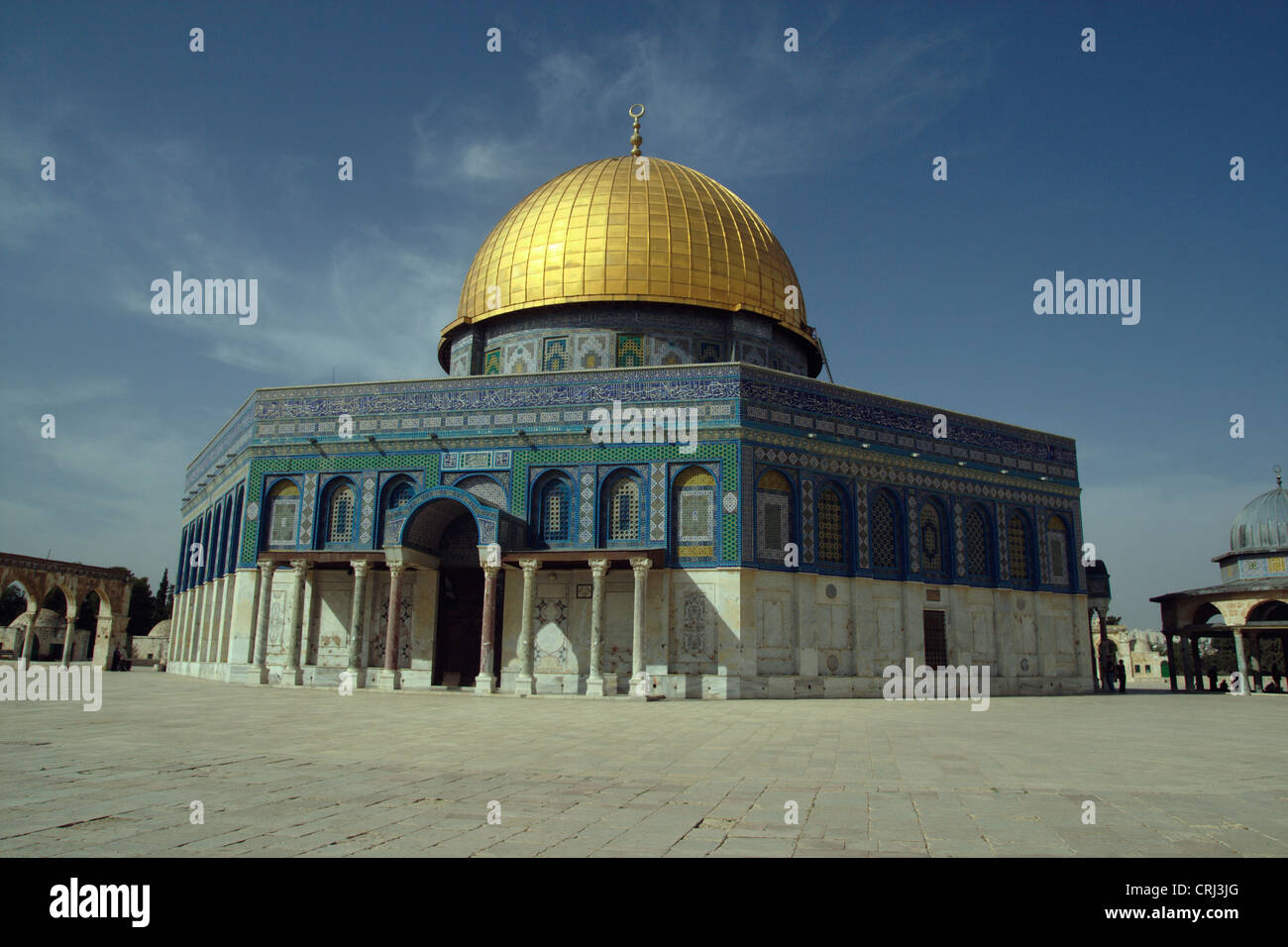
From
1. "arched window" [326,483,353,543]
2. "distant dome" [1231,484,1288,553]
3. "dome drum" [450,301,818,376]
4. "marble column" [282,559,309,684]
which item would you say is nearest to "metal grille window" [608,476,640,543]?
"dome drum" [450,301,818,376]

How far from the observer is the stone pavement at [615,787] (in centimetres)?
480

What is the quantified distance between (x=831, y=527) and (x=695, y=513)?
3.84 meters

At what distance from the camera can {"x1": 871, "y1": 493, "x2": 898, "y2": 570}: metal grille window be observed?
24125 mm

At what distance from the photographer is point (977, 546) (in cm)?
2611

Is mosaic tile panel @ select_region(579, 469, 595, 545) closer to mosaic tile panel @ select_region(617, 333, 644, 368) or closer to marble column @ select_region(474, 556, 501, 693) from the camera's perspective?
marble column @ select_region(474, 556, 501, 693)

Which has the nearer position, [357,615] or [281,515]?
[357,615]

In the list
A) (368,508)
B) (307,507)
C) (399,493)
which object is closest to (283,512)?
(307,507)

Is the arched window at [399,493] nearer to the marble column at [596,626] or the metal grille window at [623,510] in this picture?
the metal grille window at [623,510]

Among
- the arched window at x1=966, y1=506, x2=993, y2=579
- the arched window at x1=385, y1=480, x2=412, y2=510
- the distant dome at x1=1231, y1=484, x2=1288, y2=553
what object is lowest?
the arched window at x1=966, y1=506, x2=993, y2=579

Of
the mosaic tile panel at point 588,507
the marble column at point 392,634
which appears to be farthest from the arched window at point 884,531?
the marble column at point 392,634

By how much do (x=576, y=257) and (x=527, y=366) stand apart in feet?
11.6

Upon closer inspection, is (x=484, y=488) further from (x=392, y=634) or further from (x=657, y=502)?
(x=657, y=502)

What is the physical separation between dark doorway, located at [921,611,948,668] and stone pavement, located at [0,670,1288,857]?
10612 millimetres

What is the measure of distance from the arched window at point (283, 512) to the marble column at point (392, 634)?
432 centimetres
